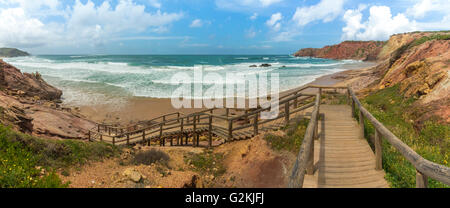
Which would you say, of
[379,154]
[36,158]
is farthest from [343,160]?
[36,158]

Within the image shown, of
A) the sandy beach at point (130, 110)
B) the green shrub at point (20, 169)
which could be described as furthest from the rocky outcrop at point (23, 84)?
the green shrub at point (20, 169)

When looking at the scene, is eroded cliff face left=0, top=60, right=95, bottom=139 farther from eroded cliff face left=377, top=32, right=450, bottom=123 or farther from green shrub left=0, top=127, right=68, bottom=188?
eroded cliff face left=377, top=32, right=450, bottom=123

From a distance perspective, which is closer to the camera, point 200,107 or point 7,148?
point 7,148

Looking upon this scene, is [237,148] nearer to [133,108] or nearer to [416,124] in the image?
[416,124]

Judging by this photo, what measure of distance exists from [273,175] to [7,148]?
20.2 ft

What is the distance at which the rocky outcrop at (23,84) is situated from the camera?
18.8m

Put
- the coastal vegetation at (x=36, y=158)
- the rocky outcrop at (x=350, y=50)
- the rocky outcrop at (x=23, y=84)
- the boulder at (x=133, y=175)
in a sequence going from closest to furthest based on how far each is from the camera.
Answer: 1. the coastal vegetation at (x=36, y=158)
2. the boulder at (x=133, y=175)
3. the rocky outcrop at (x=23, y=84)
4. the rocky outcrop at (x=350, y=50)

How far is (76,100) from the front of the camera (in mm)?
23109

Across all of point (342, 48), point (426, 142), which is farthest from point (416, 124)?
point (342, 48)

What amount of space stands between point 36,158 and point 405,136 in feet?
29.2

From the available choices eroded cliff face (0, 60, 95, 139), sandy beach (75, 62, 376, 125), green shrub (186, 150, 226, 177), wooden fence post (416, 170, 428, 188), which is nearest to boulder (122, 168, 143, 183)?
green shrub (186, 150, 226, 177)

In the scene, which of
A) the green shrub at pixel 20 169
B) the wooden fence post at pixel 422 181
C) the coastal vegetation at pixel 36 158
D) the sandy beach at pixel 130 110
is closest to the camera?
the wooden fence post at pixel 422 181

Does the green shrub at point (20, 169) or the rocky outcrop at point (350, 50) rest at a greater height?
the rocky outcrop at point (350, 50)

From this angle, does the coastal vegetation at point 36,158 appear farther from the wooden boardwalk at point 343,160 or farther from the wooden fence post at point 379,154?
the wooden fence post at point 379,154
